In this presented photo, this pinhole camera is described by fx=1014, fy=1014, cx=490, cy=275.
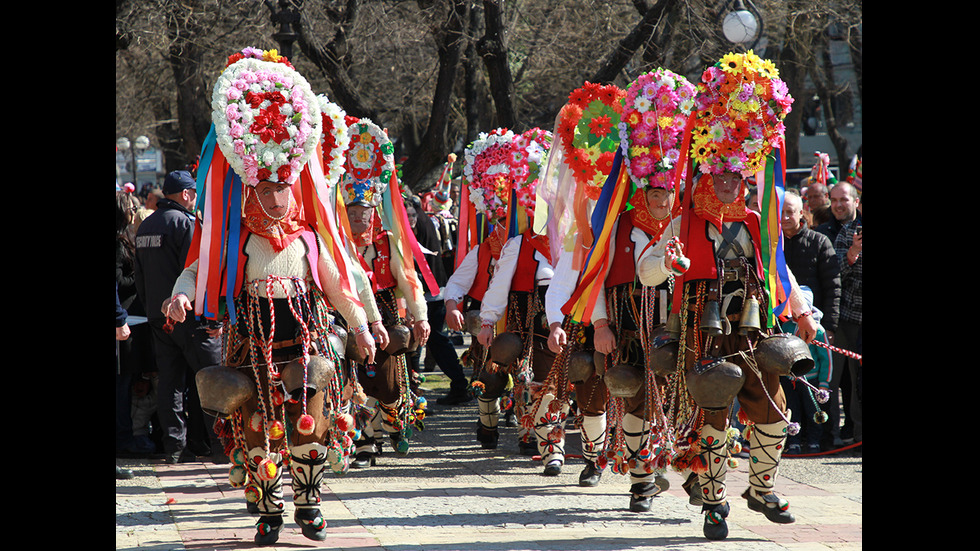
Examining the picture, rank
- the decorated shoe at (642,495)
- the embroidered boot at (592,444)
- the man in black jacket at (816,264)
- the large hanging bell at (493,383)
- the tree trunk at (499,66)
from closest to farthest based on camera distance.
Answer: the decorated shoe at (642,495) < the embroidered boot at (592,444) < the man in black jacket at (816,264) < the large hanging bell at (493,383) < the tree trunk at (499,66)

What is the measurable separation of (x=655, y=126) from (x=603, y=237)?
2.11 feet

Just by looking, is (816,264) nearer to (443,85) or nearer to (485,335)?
(485,335)

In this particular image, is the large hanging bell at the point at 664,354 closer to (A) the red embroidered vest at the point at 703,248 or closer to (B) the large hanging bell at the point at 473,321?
(A) the red embroidered vest at the point at 703,248

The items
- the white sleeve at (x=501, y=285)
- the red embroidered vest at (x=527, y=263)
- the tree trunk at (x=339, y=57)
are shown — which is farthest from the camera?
the tree trunk at (x=339, y=57)

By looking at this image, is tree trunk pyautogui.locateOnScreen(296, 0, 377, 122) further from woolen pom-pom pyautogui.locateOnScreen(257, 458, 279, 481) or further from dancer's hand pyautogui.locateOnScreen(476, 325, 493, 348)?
woolen pom-pom pyautogui.locateOnScreen(257, 458, 279, 481)

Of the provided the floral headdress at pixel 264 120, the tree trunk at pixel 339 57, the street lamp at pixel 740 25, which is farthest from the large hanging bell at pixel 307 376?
the tree trunk at pixel 339 57

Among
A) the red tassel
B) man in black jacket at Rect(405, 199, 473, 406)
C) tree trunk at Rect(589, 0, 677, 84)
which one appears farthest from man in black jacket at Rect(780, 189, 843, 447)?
tree trunk at Rect(589, 0, 677, 84)

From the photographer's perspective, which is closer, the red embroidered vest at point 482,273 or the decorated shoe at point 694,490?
the decorated shoe at point 694,490

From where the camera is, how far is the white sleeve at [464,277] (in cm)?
744

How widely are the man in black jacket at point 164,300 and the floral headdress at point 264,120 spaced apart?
2.18m

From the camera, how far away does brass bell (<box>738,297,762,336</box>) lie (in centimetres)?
478

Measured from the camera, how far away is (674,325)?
496cm
